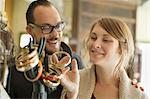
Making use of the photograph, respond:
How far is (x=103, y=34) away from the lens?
510 millimetres

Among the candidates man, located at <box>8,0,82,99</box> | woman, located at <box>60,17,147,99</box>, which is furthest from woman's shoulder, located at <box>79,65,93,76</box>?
man, located at <box>8,0,82,99</box>

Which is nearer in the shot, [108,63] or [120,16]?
[108,63]

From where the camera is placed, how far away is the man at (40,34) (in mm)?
444

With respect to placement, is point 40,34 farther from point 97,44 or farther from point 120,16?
point 120,16

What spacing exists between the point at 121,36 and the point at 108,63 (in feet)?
0.19

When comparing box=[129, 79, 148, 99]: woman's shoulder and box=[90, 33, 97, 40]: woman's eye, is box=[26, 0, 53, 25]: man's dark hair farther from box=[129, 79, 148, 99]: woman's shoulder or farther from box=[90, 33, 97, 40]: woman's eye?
box=[129, 79, 148, 99]: woman's shoulder

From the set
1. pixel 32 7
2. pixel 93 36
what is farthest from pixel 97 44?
pixel 32 7

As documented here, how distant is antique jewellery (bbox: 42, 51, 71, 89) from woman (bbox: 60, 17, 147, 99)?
0.25ft

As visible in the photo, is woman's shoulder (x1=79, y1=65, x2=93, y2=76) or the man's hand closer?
the man's hand

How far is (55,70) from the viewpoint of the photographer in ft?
1.44

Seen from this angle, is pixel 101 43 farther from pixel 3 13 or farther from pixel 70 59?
pixel 3 13

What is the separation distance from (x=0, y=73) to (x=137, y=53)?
0.35 metres

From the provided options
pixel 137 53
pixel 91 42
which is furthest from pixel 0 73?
pixel 137 53

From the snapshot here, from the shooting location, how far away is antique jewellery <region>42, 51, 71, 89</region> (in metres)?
0.43
